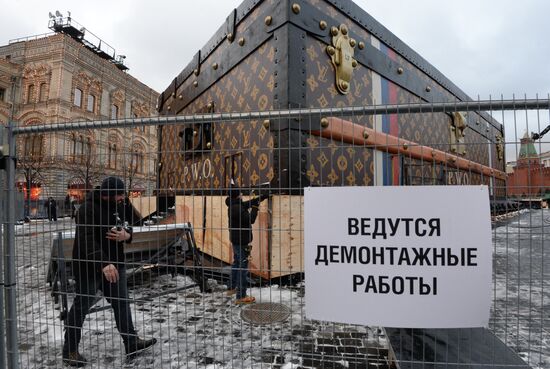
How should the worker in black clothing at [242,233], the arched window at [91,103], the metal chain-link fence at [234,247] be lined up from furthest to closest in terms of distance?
1. the arched window at [91,103]
2. the worker in black clothing at [242,233]
3. the metal chain-link fence at [234,247]

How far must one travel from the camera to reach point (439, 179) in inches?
86.5

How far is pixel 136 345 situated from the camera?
2625 mm

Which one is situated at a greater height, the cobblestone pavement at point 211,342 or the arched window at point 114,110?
the arched window at point 114,110

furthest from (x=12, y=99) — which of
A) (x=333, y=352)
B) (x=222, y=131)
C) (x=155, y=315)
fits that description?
(x=333, y=352)

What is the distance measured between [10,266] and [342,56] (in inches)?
178

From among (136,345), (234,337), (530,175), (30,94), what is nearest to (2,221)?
(136,345)

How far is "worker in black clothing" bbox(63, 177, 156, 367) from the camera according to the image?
2.44 m

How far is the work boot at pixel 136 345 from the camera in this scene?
8.48 feet

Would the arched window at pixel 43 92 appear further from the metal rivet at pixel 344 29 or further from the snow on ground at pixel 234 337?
the metal rivet at pixel 344 29

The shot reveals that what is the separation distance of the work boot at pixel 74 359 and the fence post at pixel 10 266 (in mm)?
429

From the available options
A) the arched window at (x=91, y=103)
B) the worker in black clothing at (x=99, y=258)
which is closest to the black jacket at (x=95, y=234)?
the worker in black clothing at (x=99, y=258)

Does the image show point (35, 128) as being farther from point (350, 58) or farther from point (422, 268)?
point (350, 58)

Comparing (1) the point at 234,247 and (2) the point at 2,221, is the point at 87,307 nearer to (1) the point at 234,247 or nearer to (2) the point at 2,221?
(2) the point at 2,221

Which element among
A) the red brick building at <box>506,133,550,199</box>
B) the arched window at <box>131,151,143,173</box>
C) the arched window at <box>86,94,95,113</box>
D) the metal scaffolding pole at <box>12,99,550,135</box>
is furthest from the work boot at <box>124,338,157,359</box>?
the arched window at <box>86,94,95,113</box>
